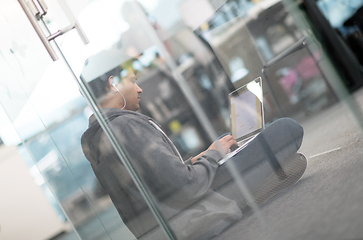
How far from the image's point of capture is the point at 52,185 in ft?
4.59

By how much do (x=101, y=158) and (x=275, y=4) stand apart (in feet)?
3.45

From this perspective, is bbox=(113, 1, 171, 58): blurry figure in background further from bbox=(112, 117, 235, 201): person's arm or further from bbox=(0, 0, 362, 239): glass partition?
bbox=(112, 117, 235, 201): person's arm

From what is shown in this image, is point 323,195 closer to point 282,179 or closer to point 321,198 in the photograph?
point 321,198

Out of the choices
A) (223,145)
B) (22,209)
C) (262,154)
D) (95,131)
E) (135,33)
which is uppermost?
(135,33)

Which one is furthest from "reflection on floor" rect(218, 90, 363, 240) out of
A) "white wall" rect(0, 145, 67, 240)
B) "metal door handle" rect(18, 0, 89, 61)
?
"white wall" rect(0, 145, 67, 240)

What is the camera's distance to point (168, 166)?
112cm

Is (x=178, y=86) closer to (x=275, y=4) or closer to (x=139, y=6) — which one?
→ (x=139, y=6)

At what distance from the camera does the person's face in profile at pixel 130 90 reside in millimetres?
1181

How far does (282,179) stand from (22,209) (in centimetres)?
227

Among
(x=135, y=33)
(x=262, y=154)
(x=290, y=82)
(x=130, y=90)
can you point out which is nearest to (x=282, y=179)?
(x=262, y=154)

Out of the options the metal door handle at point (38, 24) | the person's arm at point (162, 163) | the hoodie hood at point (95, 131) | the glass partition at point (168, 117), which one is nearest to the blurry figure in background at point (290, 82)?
the glass partition at point (168, 117)

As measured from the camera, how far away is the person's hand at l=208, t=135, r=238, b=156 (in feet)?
3.89

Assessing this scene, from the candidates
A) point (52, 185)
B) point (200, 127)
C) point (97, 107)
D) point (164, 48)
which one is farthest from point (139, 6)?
point (52, 185)

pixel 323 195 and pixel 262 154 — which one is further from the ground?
pixel 262 154
